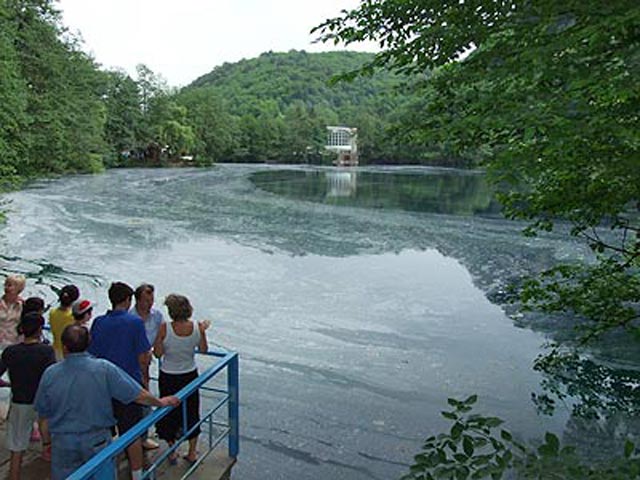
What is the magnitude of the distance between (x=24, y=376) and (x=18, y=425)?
40 centimetres

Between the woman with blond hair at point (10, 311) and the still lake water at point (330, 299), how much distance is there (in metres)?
2.61

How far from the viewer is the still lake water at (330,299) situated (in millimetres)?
7176

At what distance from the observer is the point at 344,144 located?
343 feet

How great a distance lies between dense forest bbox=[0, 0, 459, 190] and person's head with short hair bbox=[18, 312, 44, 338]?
9.43 feet

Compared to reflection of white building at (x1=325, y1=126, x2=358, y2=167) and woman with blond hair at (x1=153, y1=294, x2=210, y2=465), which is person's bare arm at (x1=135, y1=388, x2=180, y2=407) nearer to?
woman with blond hair at (x1=153, y1=294, x2=210, y2=465)

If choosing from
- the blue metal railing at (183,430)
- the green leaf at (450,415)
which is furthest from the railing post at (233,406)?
the green leaf at (450,415)

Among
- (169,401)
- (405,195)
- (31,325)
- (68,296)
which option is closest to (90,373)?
(169,401)

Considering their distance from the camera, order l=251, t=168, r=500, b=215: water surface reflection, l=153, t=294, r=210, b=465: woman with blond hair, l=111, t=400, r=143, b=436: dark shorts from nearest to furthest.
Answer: l=111, t=400, r=143, b=436: dark shorts, l=153, t=294, r=210, b=465: woman with blond hair, l=251, t=168, r=500, b=215: water surface reflection

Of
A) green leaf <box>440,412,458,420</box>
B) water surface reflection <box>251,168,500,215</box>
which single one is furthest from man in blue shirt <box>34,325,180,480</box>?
water surface reflection <box>251,168,500,215</box>

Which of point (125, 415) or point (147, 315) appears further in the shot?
point (147, 315)

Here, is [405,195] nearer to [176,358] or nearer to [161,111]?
[176,358]

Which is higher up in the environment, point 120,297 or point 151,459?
point 120,297

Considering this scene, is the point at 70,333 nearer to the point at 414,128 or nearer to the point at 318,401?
the point at 414,128

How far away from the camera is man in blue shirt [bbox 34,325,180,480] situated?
3.25 meters
